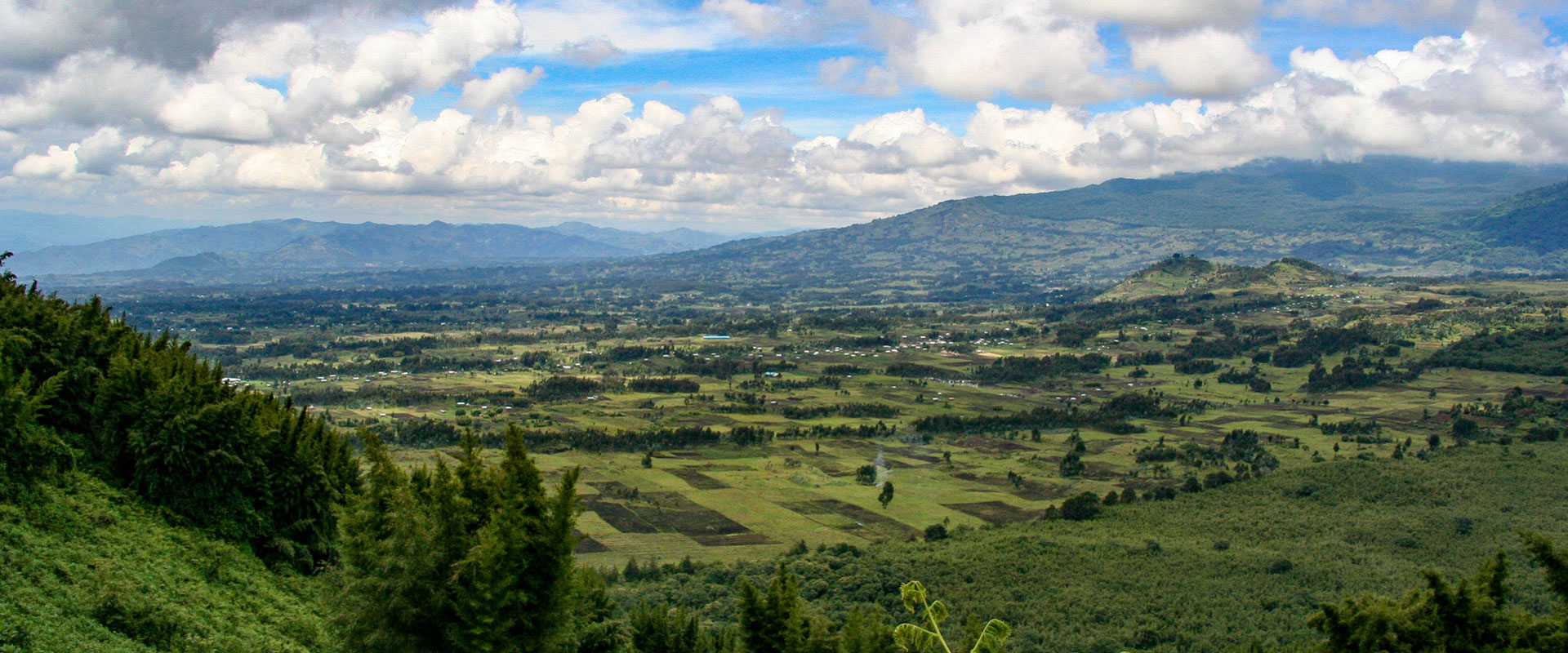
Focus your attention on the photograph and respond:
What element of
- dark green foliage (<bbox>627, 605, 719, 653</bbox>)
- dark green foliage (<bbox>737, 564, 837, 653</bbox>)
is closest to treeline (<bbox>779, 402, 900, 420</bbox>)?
dark green foliage (<bbox>627, 605, 719, 653</bbox>)

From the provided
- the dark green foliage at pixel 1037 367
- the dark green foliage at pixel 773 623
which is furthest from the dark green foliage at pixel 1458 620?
the dark green foliage at pixel 1037 367

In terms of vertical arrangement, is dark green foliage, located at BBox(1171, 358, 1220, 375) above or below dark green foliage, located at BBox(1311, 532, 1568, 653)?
below

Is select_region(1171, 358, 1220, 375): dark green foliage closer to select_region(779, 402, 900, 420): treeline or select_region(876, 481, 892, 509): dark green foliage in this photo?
select_region(779, 402, 900, 420): treeline

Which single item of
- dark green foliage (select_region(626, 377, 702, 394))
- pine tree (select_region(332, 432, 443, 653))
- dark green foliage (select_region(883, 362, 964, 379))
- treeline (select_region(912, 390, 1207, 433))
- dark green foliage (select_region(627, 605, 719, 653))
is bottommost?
treeline (select_region(912, 390, 1207, 433))

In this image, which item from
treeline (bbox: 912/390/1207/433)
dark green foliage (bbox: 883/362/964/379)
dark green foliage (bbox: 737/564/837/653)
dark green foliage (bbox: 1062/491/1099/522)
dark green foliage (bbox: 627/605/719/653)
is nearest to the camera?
dark green foliage (bbox: 737/564/837/653)

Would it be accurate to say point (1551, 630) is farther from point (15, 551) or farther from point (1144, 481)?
point (1144, 481)

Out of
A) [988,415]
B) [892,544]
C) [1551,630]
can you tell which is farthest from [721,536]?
[988,415]

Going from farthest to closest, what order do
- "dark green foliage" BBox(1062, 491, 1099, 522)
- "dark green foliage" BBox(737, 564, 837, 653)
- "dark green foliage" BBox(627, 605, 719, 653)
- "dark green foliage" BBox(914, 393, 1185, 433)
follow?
"dark green foliage" BBox(914, 393, 1185, 433) → "dark green foliage" BBox(1062, 491, 1099, 522) → "dark green foliage" BBox(627, 605, 719, 653) → "dark green foliage" BBox(737, 564, 837, 653)
